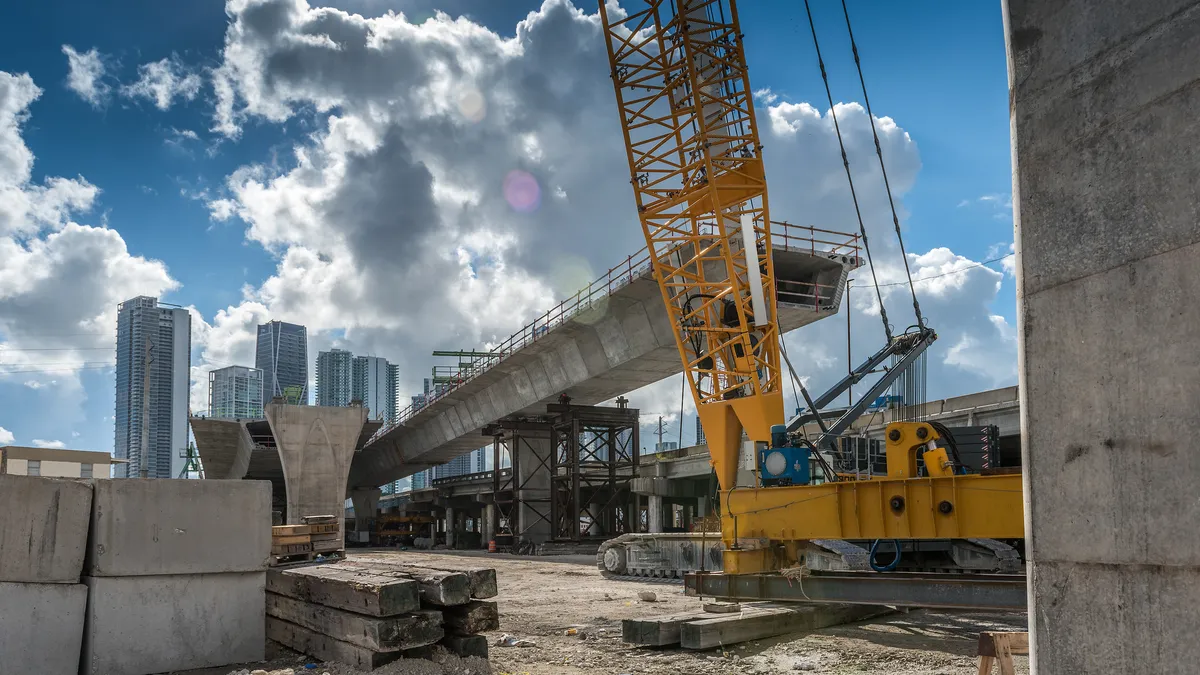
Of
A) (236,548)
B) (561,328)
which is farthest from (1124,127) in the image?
(561,328)

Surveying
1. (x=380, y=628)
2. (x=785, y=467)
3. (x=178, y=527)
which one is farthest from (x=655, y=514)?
(x=380, y=628)

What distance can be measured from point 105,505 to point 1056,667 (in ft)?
25.3

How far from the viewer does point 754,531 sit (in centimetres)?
1298

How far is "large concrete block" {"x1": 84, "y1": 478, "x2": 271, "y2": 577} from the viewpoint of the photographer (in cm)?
816

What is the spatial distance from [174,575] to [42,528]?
117cm

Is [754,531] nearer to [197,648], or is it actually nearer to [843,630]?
[843,630]

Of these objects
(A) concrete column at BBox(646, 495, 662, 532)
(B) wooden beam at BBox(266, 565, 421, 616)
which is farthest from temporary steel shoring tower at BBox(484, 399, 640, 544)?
(B) wooden beam at BBox(266, 565, 421, 616)

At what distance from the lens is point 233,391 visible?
18562 centimetres

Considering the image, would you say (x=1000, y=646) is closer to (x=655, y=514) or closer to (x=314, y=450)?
(x=655, y=514)

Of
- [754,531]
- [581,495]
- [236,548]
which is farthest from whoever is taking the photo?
[581,495]

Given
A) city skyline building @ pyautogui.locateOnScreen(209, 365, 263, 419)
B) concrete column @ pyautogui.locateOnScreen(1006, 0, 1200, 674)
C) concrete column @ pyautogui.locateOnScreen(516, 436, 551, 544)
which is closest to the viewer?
concrete column @ pyautogui.locateOnScreen(1006, 0, 1200, 674)

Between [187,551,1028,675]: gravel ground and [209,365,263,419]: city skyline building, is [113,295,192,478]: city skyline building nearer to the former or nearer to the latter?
[209,365,263,419]: city skyline building

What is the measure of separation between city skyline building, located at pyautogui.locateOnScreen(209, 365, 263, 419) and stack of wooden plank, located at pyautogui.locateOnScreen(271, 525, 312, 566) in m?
180

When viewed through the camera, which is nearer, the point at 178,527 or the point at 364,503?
the point at 178,527
